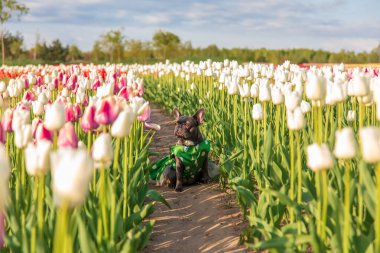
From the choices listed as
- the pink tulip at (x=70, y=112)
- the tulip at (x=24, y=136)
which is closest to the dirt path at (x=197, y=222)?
the pink tulip at (x=70, y=112)

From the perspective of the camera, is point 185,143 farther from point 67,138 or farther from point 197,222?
point 67,138

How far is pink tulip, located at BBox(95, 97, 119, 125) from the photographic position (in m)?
3.01

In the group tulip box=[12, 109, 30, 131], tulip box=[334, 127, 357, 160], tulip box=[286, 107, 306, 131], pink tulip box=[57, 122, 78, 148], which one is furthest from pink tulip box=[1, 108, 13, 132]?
tulip box=[334, 127, 357, 160]

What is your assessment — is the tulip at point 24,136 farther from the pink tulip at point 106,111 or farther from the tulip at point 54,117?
the pink tulip at point 106,111

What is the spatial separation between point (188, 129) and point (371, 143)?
3.86 meters

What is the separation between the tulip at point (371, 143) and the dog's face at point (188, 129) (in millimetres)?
3803

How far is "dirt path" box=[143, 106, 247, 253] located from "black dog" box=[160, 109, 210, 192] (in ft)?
0.37

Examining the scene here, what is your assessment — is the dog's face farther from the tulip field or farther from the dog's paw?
the tulip field

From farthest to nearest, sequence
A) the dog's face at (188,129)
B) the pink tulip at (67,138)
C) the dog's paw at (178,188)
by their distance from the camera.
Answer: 1. the dog's paw at (178,188)
2. the dog's face at (188,129)
3. the pink tulip at (67,138)

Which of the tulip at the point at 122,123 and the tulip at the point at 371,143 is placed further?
the tulip at the point at 122,123

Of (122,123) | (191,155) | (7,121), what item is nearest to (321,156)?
(122,123)

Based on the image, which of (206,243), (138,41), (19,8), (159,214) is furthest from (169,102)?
(138,41)

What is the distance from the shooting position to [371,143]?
220 centimetres

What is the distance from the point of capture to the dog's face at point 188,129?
5941 mm
